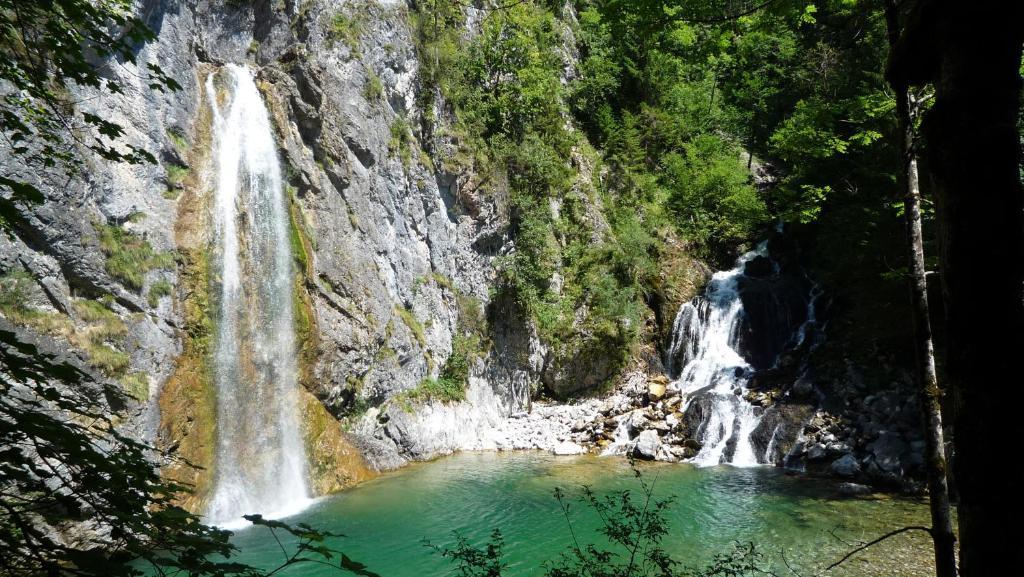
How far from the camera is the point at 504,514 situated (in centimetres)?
891

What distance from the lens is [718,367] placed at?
1523cm

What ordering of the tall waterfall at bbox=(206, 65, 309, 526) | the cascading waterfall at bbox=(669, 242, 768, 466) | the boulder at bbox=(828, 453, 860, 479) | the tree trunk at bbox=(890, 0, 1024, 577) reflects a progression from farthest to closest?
the cascading waterfall at bbox=(669, 242, 768, 466)
the boulder at bbox=(828, 453, 860, 479)
the tall waterfall at bbox=(206, 65, 309, 526)
the tree trunk at bbox=(890, 0, 1024, 577)

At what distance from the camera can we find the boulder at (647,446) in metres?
12.5

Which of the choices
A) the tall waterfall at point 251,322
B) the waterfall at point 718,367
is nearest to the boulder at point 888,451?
the waterfall at point 718,367

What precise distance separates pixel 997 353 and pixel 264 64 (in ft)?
50.4

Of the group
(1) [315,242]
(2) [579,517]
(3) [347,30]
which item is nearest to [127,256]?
(1) [315,242]

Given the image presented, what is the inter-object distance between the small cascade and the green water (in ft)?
5.16

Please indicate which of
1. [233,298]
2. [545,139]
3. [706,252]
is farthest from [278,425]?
[706,252]

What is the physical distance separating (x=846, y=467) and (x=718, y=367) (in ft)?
17.0

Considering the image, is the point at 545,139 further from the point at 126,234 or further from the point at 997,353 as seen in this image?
the point at 997,353

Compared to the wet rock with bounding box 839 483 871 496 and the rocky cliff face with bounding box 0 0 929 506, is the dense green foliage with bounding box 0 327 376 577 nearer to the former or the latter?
the rocky cliff face with bounding box 0 0 929 506

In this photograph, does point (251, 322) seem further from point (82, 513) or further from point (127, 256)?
point (82, 513)

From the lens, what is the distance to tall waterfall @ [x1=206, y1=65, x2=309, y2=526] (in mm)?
9594

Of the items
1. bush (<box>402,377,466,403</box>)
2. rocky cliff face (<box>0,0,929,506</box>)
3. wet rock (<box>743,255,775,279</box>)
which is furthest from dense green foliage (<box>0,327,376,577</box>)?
wet rock (<box>743,255,775,279</box>)
